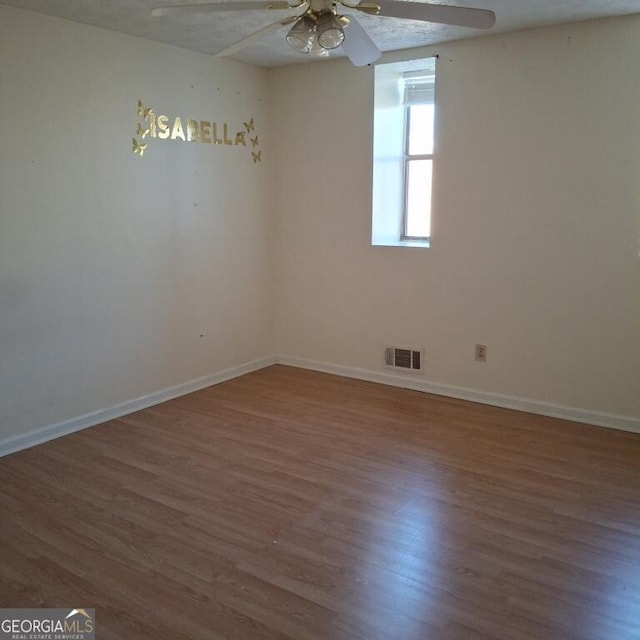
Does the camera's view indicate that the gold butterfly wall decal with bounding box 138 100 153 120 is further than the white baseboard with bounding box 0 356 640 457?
Yes

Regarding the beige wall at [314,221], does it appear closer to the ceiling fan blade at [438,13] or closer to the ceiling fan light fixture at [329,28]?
the ceiling fan blade at [438,13]

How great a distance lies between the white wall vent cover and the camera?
A: 4543 mm

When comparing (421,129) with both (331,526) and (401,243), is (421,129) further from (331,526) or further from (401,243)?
(331,526)

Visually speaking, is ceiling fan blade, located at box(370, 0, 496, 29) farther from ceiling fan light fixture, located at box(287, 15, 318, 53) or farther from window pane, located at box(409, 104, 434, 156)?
window pane, located at box(409, 104, 434, 156)

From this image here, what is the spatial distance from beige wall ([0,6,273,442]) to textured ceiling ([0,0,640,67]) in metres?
0.15

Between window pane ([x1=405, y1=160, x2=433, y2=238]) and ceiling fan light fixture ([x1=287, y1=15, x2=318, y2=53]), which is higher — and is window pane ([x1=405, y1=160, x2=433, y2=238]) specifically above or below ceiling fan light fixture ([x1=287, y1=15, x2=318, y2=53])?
below

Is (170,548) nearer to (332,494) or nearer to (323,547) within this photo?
(323,547)

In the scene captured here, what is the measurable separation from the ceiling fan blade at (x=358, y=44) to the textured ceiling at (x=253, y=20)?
611mm

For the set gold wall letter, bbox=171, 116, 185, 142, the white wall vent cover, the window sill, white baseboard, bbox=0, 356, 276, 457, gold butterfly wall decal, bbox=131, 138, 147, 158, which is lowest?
white baseboard, bbox=0, 356, 276, 457

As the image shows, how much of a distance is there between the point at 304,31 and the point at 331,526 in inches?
81.9

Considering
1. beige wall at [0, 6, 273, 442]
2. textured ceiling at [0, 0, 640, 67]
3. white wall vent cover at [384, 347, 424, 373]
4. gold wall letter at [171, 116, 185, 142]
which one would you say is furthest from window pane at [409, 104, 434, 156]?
gold wall letter at [171, 116, 185, 142]

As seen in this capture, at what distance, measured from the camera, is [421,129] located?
459 cm

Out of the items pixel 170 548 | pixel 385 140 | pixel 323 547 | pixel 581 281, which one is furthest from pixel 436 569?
pixel 385 140

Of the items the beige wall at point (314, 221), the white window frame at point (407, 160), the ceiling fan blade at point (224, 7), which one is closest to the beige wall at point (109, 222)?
the beige wall at point (314, 221)
